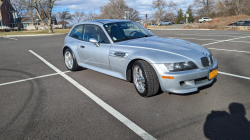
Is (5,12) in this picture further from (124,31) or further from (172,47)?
(172,47)

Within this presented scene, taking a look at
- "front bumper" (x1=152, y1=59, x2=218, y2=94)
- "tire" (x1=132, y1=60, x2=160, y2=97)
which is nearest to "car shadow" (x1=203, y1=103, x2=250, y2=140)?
"front bumper" (x1=152, y1=59, x2=218, y2=94)

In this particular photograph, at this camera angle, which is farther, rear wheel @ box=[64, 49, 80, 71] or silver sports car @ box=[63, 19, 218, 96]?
rear wheel @ box=[64, 49, 80, 71]

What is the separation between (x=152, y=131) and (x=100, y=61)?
8.25 feet

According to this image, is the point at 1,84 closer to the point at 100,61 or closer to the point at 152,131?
the point at 100,61

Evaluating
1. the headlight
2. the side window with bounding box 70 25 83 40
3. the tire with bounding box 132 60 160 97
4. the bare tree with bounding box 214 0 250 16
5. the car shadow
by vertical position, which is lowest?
the car shadow

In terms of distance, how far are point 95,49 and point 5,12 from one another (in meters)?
70.8

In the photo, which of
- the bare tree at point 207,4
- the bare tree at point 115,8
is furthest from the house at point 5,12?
the bare tree at point 207,4

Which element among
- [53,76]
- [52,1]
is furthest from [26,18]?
[53,76]

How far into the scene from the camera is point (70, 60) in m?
6.28

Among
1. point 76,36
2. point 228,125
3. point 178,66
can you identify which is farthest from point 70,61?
point 228,125

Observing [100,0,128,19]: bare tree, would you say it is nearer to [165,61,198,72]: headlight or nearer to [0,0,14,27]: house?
[0,0,14,27]: house

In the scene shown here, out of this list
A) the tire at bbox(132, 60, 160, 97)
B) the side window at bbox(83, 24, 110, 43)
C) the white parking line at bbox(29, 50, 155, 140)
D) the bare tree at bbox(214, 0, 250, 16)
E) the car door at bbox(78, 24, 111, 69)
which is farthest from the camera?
the bare tree at bbox(214, 0, 250, 16)

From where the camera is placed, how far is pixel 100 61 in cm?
485

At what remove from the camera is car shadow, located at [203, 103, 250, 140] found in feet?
8.63
